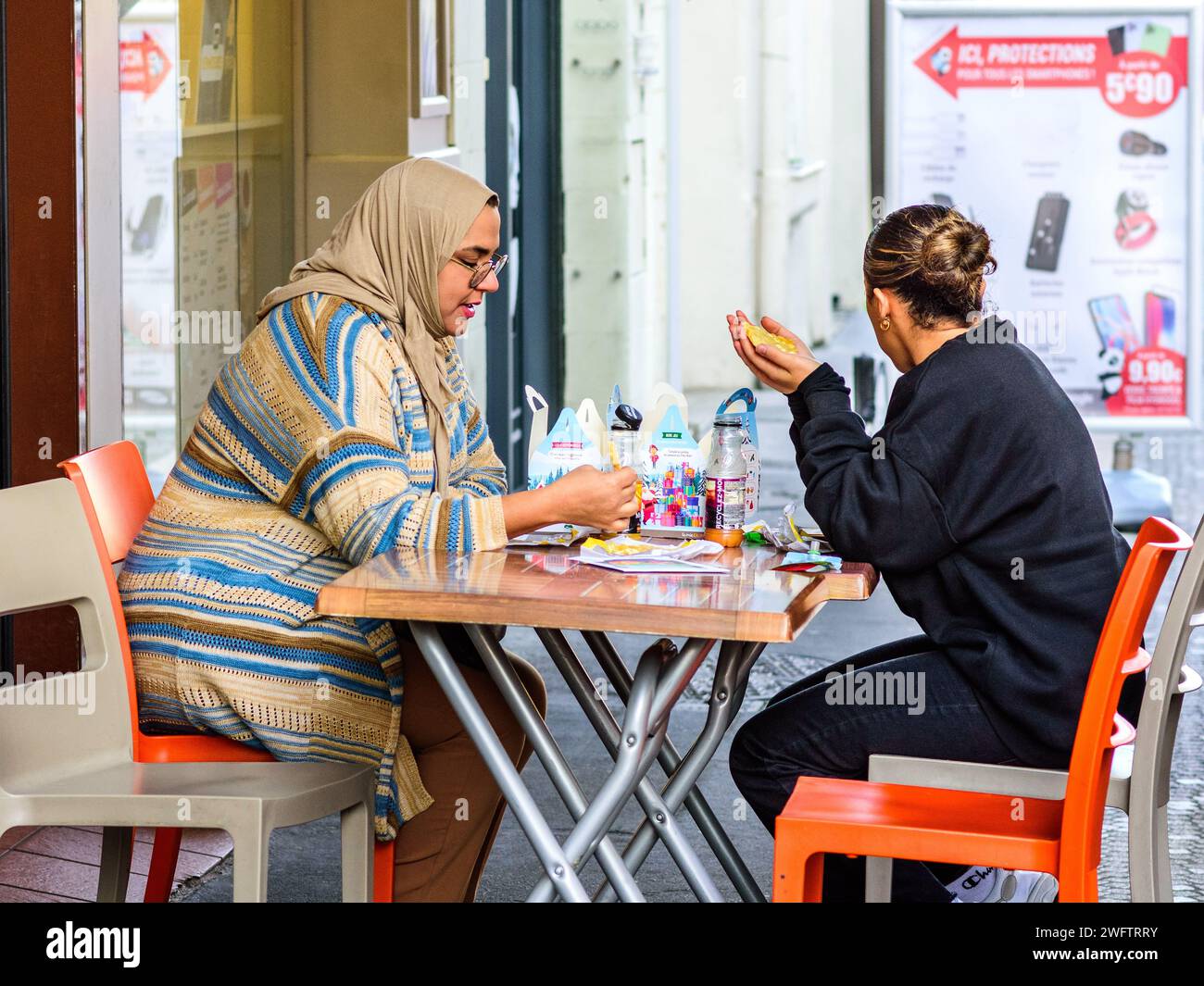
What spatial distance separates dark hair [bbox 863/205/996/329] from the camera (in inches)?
115

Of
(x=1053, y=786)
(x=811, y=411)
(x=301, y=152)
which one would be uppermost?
(x=301, y=152)

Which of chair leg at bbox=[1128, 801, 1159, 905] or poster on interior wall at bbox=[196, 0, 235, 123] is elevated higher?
poster on interior wall at bbox=[196, 0, 235, 123]

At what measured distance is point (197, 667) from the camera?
9.51 ft

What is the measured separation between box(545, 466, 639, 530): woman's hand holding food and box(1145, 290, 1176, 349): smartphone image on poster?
16.3 feet

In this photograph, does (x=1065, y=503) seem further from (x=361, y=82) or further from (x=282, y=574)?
(x=361, y=82)

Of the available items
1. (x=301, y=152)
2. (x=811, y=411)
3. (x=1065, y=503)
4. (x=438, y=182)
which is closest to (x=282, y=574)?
(x=438, y=182)

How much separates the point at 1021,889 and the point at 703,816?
71cm

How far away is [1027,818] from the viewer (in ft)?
8.55

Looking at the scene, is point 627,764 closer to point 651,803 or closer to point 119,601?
point 651,803

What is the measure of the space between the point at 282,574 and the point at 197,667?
0.22 m

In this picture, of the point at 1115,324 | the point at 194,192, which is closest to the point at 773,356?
the point at 194,192

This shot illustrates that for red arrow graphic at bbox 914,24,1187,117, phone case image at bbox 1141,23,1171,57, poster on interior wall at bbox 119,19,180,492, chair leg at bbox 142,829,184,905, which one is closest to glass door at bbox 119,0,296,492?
poster on interior wall at bbox 119,19,180,492

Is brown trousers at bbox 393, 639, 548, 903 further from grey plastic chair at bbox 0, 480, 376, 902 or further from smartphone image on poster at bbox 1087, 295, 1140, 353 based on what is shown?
smartphone image on poster at bbox 1087, 295, 1140, 353

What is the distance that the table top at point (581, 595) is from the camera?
2398 millimetres
